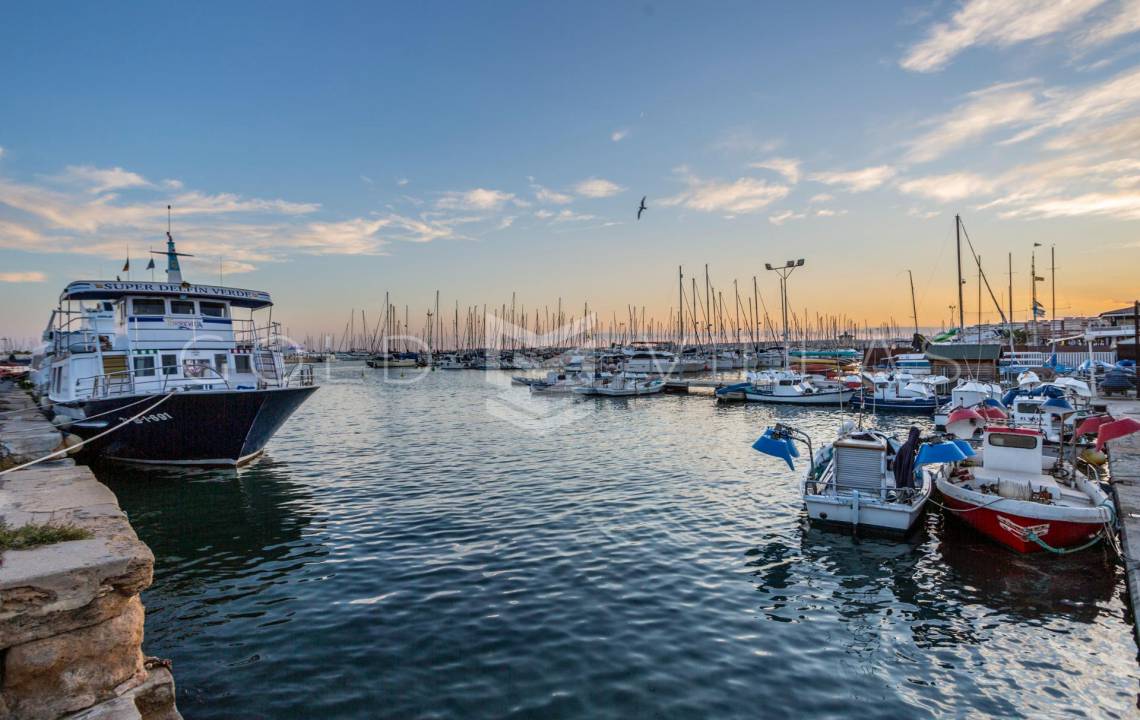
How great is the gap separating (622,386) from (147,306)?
41369 mm

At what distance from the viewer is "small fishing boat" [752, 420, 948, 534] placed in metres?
13.8

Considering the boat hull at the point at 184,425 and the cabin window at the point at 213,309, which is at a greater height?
the cabin window at the point at 213,309

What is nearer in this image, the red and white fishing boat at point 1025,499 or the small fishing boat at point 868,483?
the red and white fishing boat at point 1025,499

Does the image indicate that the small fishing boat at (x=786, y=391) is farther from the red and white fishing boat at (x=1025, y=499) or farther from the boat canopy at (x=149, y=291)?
the boat canopy at (x=149, y=291)

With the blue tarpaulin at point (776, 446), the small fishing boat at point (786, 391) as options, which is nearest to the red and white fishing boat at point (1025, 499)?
the blue tarpaulin at point (776, 446)

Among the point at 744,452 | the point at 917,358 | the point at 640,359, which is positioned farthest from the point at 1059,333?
the point at 744,452

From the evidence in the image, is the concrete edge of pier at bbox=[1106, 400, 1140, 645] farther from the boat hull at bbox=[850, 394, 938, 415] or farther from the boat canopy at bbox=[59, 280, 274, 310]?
the boat canopy at bbox=[59, 280, 274, 310]

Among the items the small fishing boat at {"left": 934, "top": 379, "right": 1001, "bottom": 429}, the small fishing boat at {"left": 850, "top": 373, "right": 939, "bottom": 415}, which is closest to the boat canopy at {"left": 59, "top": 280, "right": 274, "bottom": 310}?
the small fishing boat at {"left": 934, "top": 379, "right": 1001, "bottom": 429}

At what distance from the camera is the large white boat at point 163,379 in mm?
19141

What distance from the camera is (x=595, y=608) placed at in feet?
32.9

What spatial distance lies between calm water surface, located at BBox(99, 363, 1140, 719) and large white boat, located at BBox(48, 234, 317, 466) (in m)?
1.58

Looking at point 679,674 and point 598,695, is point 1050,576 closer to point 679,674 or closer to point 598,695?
point 679,674

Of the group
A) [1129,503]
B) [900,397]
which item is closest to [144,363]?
[1129,503]

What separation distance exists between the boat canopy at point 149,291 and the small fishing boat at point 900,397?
125 ft
